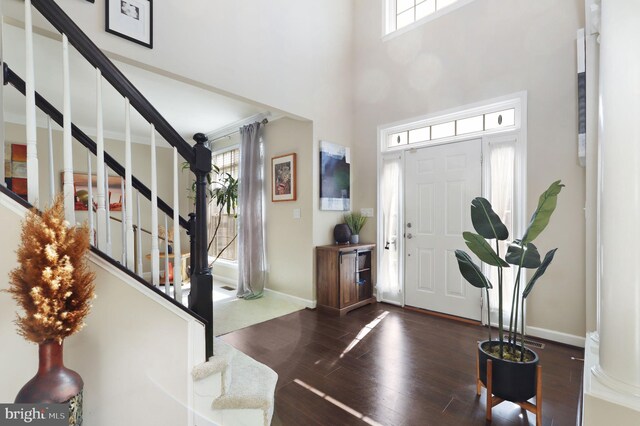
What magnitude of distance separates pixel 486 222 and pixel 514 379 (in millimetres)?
927

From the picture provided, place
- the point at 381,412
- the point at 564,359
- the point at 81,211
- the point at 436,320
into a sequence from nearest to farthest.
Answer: the point at 381,412 < the point at 564,359 < the point at 436,320 < the point at 81,211

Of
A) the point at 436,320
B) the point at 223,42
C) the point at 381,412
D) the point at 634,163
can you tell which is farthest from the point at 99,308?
the point at 436,320

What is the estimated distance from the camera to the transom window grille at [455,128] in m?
3.25

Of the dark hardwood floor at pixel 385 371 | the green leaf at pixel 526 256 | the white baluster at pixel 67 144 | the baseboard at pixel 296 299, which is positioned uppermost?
the white baluster at pixel 67 144

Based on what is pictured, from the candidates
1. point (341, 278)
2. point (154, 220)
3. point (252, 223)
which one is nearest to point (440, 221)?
point (341, 278)

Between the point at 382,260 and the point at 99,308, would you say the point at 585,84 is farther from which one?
the point at 99,308

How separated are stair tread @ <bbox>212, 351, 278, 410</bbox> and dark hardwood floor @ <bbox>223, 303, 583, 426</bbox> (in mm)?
272

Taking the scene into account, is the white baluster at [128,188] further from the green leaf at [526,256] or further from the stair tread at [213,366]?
the green leaf at [526,256]

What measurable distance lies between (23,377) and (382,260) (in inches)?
144

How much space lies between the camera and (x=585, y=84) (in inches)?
102

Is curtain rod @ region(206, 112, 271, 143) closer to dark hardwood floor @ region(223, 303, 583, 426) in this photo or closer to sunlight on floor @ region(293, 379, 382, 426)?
dark hardwood floor @ region(223, 303, 583, 426)

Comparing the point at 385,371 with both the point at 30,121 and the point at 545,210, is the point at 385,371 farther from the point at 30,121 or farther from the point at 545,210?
the point at 30,121

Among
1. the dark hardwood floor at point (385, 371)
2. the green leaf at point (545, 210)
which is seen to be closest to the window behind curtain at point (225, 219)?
the dark hardwood floor at point (385, 371)

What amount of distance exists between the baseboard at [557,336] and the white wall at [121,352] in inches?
126
